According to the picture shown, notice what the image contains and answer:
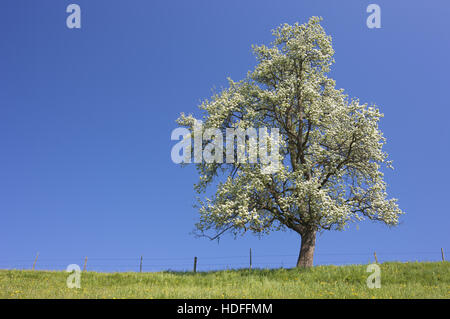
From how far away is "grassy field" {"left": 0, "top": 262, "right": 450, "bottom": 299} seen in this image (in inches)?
659

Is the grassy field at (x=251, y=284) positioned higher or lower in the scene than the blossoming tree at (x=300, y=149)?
lower

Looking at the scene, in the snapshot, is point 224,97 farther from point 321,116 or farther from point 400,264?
point 400,264

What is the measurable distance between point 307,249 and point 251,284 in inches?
285

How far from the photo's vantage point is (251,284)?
20.1 m

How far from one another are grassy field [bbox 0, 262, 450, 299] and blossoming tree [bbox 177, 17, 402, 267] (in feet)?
10.4

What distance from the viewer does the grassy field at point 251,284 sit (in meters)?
16.8

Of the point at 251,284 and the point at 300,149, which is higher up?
the point at 300,149

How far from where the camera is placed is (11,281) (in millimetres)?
23328

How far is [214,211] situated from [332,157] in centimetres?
970

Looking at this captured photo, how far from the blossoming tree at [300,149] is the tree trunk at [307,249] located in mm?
70
